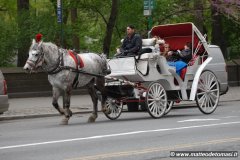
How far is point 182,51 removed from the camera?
1961 cm

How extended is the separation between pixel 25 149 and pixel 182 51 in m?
8.49

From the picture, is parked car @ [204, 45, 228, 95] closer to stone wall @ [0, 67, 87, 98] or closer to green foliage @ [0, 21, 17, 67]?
stone wall @ [0, 67, 87, 98]

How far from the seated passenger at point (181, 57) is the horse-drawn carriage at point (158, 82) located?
0.39ft

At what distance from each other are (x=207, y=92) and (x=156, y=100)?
2.04 m

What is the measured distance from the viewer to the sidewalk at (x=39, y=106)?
862 inches

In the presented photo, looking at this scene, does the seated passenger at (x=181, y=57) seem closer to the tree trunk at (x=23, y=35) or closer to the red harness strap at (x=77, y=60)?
the red harness strap at (x=77, y=60)

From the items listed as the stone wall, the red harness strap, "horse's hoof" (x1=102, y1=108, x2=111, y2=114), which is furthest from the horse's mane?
the stone wall

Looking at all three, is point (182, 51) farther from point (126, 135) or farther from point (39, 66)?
point (126, 135)

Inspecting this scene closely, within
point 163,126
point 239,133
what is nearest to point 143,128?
point 163,126

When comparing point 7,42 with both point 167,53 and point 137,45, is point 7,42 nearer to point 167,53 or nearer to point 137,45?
point 167,53

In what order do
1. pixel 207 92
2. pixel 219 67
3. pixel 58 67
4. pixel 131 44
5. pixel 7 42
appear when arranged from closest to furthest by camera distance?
pixel 58 67 < pixel 131 44 < pixel 207 92 < pixel 219 67 < pixel 7 42

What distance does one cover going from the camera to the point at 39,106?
81.3 ft

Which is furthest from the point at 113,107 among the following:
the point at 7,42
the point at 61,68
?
the point at 7,42

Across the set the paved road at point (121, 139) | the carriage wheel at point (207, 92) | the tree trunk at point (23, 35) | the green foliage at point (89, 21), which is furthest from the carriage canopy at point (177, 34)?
the tree trunk at point (23, 35)
